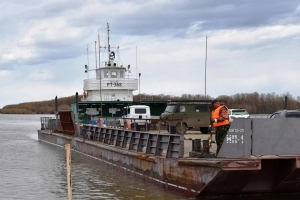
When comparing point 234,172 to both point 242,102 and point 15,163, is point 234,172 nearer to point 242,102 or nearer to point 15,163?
point 15,163

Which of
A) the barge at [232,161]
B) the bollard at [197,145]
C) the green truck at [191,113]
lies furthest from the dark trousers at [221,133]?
the green truck at [191,113]

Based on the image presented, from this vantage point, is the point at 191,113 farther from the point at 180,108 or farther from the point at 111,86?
the point at 111,86

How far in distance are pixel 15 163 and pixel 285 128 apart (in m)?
15.1

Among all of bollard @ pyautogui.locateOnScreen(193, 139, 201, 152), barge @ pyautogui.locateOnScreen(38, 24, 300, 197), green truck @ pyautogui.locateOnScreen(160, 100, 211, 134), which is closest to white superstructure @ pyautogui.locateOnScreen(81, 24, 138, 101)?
green truck @ pyautogui.locateOnScreen(160, 100, 211, 134)

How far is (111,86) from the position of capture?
41.6 m

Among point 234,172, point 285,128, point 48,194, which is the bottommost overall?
point 48,194

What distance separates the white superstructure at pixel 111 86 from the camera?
4166 cm

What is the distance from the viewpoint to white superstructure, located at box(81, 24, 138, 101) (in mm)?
41656

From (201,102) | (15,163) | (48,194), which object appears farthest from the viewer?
(201,102)

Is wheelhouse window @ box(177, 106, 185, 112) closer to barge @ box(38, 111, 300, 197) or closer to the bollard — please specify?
barge @ box(38, 111, 300, 197)

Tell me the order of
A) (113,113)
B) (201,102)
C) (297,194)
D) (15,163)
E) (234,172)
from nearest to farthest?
(234,172) < (297,194) < (15,163) < (201,102) < (113,113)

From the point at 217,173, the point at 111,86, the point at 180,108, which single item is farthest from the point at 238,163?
the point at 111,86

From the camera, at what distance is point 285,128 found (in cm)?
1145

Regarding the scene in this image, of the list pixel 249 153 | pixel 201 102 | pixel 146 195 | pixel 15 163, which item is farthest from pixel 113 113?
pixel 249 153
